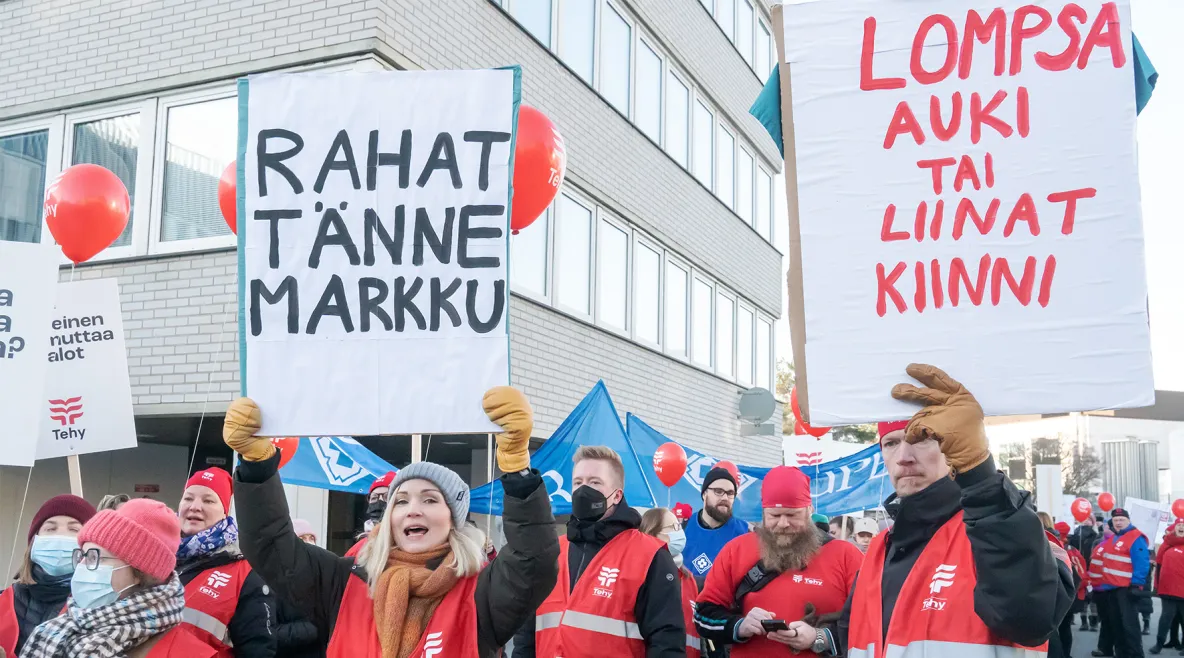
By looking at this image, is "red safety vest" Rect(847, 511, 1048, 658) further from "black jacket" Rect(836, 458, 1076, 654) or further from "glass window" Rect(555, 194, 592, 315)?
"glass window" Rect(555, 194, 592, 315)

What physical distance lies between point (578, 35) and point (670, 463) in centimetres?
597

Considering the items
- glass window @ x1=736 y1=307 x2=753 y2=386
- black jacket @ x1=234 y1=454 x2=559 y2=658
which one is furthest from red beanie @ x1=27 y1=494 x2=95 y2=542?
glass window @ x1=736 y1=307 x2=753 y2=386

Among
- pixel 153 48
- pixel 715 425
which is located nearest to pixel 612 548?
pixel 153 48

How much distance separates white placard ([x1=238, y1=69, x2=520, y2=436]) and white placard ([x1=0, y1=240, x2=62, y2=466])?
276cm

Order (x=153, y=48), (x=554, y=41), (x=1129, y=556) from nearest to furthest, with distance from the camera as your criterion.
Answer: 1. (x=153, y=48)
2. (x=554, y=41)
3. (x=1129, y=556)

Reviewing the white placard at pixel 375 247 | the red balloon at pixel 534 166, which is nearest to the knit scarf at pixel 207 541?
the white placard at pixel 375 247

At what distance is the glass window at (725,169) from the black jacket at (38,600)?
14.9 metres

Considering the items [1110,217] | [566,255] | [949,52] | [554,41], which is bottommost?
[1110,217]

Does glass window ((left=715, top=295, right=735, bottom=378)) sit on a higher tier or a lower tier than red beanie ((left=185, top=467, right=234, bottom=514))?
higher

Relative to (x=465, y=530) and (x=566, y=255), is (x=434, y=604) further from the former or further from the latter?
(x=566, y=255)

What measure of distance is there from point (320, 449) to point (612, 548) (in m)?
3.89

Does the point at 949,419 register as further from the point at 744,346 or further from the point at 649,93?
the point at 744,346

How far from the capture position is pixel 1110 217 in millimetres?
2994

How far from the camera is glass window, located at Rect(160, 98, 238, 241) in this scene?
10016 mm
